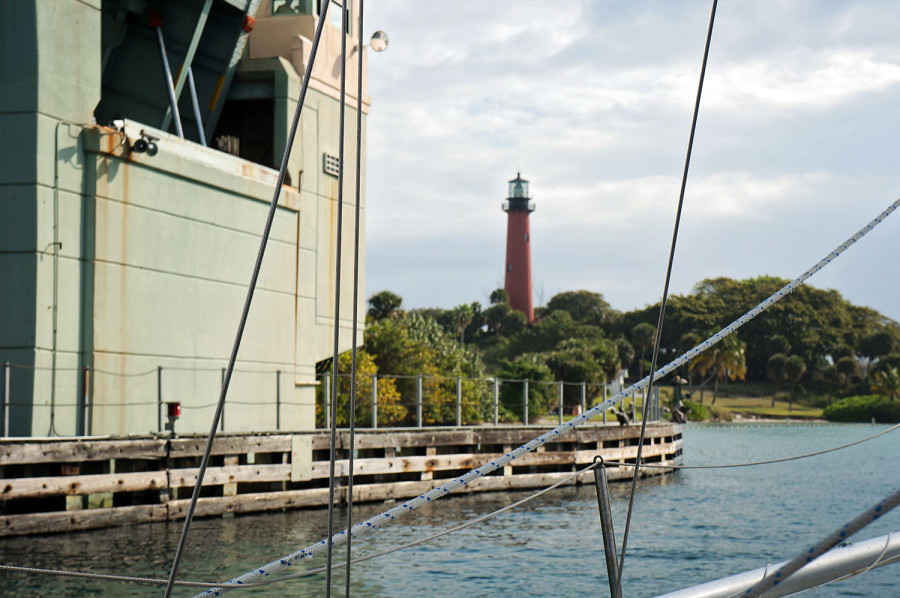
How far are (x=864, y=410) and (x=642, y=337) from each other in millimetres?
19339

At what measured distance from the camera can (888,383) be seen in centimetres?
8725

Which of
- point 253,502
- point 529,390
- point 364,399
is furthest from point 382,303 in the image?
point 253,502

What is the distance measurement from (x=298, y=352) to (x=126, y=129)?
584 cm

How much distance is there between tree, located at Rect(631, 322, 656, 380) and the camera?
88875 millimetres

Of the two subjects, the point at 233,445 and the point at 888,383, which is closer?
the point at 233,445

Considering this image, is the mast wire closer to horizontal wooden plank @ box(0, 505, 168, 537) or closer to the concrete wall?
horizontal wooden plank @ box(0, 505, 168, 537)

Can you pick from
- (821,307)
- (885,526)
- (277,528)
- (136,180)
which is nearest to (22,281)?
(136,180)

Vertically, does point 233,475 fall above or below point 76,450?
below

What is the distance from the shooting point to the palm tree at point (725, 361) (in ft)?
295

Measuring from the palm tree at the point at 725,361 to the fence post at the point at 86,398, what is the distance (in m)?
78.6

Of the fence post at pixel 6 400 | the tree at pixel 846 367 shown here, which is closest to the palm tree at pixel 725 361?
the tree at pixel 846 367

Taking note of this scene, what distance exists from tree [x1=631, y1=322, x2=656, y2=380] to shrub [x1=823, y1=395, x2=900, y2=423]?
16217 mm

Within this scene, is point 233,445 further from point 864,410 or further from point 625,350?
point 864,410

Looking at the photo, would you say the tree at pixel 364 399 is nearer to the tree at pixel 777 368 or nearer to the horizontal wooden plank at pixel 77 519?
the horizontal wooden plank at pixel 77 519
